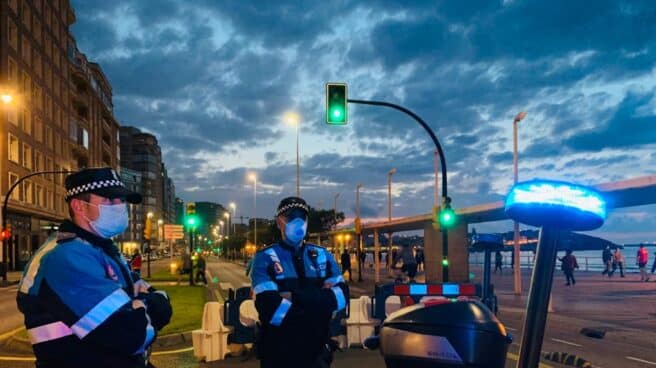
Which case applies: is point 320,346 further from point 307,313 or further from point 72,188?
point 72,188

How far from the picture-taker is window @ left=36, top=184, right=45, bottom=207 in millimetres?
58438

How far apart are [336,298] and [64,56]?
73.2 m

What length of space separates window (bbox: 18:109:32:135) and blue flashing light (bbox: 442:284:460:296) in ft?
173

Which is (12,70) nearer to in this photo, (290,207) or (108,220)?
(290,207)

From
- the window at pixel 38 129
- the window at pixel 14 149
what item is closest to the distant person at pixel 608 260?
the window at pixel 14 149

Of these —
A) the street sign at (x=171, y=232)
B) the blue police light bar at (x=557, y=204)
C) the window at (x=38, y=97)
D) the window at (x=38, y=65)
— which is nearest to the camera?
the blue police light bar at (x=557, y=204)

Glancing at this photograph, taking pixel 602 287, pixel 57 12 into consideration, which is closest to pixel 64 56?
pixel 57 12

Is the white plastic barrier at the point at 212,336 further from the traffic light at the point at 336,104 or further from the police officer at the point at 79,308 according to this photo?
the traffic light at the point at 336,104

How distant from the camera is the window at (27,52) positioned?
5441cm

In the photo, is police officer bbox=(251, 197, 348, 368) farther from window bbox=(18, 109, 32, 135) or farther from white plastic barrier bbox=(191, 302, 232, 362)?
window bbox=(18, 109, 32, 135)

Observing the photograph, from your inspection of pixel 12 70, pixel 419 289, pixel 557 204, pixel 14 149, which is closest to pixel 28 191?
pixel 14 149

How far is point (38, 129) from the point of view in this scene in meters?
58.6

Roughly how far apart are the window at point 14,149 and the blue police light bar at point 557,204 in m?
55.0

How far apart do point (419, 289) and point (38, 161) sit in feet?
190
